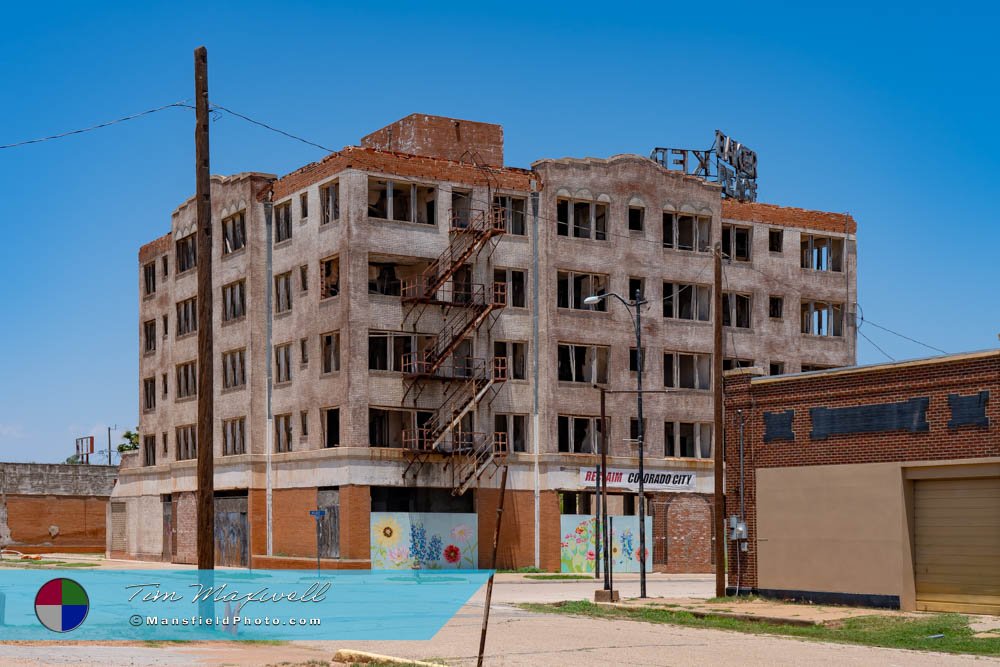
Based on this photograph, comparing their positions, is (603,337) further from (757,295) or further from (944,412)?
(944,412)

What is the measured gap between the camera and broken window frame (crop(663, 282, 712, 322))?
65062mm

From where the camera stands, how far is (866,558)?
33.2 meters

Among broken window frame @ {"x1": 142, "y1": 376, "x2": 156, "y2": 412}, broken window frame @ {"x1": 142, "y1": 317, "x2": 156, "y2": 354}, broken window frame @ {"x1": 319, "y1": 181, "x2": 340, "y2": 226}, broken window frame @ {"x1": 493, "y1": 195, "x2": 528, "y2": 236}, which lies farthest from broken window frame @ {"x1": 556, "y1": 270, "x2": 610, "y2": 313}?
broken window frame @ {"x1": 142, "y1": 376, "x2": 156, "y2": 412}

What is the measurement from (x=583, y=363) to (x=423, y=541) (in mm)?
11888

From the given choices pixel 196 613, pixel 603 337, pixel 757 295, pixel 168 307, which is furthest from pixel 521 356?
pixel 196 613

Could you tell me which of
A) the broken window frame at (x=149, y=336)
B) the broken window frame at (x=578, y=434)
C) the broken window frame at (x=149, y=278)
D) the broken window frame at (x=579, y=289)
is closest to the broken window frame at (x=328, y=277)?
the broken window frame at (x=579, y=289)

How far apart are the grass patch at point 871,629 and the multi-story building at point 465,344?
24.9 meters

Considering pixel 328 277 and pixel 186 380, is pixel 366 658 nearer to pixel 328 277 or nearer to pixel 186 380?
pixel 328 277

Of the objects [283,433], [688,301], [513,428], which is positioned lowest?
[283,433]

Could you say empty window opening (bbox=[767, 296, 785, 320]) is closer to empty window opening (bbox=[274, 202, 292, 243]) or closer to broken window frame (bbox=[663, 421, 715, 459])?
broken window frame (bbox=[663, 421, 715, 459])


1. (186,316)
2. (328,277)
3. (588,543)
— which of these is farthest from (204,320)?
(186,316)

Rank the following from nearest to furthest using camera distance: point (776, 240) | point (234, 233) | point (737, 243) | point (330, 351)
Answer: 1. point (330, 351)
2. point (234, 233)
3. point (737, 243)
4. point (776, 240)

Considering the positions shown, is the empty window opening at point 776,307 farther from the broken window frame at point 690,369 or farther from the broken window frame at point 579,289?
the broken window frame at point 579,289

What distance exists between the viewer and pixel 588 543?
6106 cm
